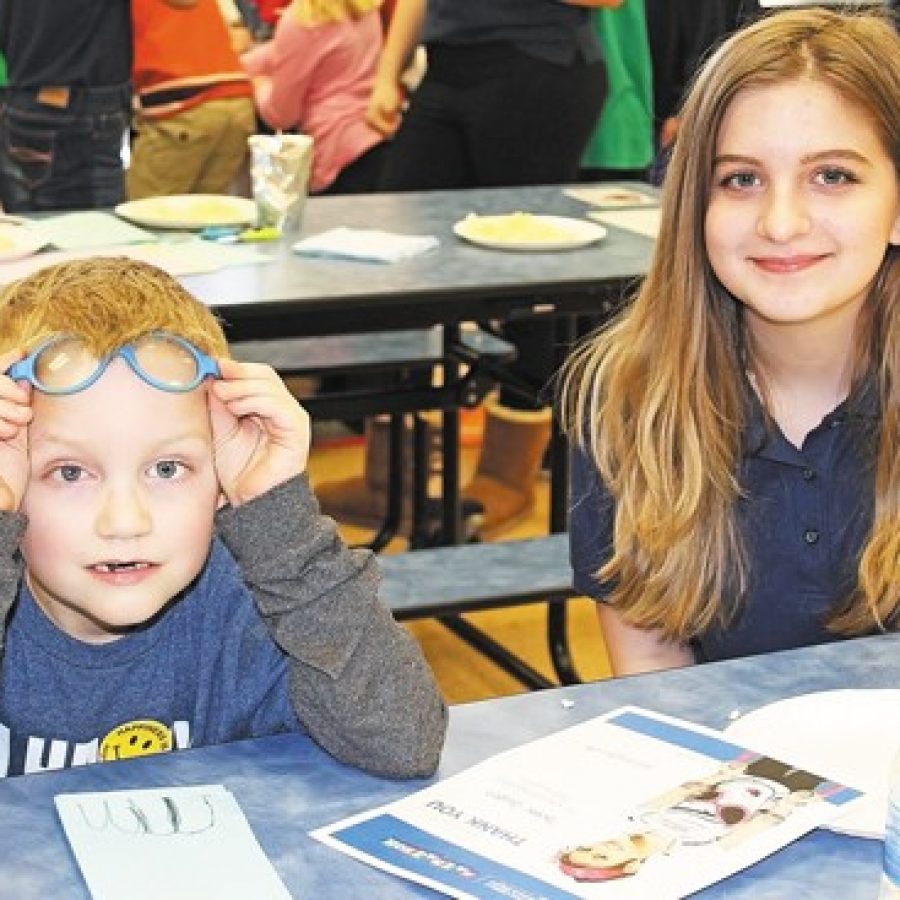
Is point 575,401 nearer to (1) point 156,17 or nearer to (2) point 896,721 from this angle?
(2) point 896,721

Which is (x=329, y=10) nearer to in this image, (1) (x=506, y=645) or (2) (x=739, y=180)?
(1) (x=506, y=645)

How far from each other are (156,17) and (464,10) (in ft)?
2.95

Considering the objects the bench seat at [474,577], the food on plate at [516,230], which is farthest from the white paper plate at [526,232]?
the bench seat at [474,577]

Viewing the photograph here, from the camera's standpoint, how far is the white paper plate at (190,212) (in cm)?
329

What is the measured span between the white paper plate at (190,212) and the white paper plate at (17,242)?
0.74ft

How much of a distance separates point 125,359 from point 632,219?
2103mm

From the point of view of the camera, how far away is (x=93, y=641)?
5.33 feet

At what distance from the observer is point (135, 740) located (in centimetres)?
163

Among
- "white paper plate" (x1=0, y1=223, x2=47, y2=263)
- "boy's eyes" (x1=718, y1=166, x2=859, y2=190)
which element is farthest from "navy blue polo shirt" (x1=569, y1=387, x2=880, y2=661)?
"white paper plate" (x1=0, y1=223, x2=47, y2=263)

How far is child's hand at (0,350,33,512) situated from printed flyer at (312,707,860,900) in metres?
0.38

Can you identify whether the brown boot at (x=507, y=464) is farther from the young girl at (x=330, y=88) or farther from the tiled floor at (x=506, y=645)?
the young girl at (x=330, y=88)

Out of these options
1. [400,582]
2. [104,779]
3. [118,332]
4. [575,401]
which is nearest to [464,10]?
[400,582]

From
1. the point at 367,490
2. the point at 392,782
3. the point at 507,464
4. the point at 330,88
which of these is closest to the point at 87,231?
the point at 367,490

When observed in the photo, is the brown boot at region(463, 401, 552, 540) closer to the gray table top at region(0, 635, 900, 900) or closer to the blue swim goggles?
the gray table top at region(0, 635, 900, 900)
